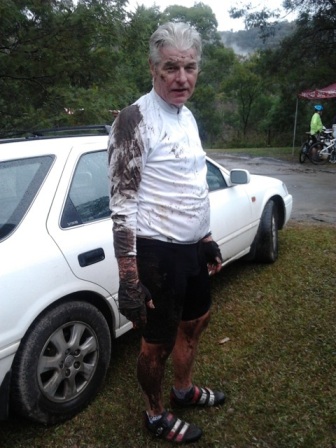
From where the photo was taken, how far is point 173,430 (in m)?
2.37

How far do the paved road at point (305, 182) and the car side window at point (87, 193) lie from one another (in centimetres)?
456

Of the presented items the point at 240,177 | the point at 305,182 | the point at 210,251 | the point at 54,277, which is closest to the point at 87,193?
the point at 54,277

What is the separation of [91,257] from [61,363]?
588 millimetres

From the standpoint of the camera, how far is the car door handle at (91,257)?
2574 mm

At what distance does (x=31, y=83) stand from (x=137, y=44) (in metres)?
1.51

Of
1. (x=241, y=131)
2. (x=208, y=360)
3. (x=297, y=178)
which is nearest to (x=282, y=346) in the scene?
(x=208, y=360)

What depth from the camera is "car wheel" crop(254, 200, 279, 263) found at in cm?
470

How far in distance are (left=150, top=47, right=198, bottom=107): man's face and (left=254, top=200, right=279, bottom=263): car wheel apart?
2.87 m

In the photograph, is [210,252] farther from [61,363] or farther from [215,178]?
[215,178]

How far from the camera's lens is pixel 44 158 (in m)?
2.70

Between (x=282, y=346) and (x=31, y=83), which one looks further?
(x=31, y=83)

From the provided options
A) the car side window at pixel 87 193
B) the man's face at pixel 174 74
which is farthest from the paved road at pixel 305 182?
the man's face at pixel 174 74

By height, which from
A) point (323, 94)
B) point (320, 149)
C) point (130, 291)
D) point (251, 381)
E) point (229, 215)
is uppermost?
point (130, 291)

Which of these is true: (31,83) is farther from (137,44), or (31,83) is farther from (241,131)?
(241,131)
